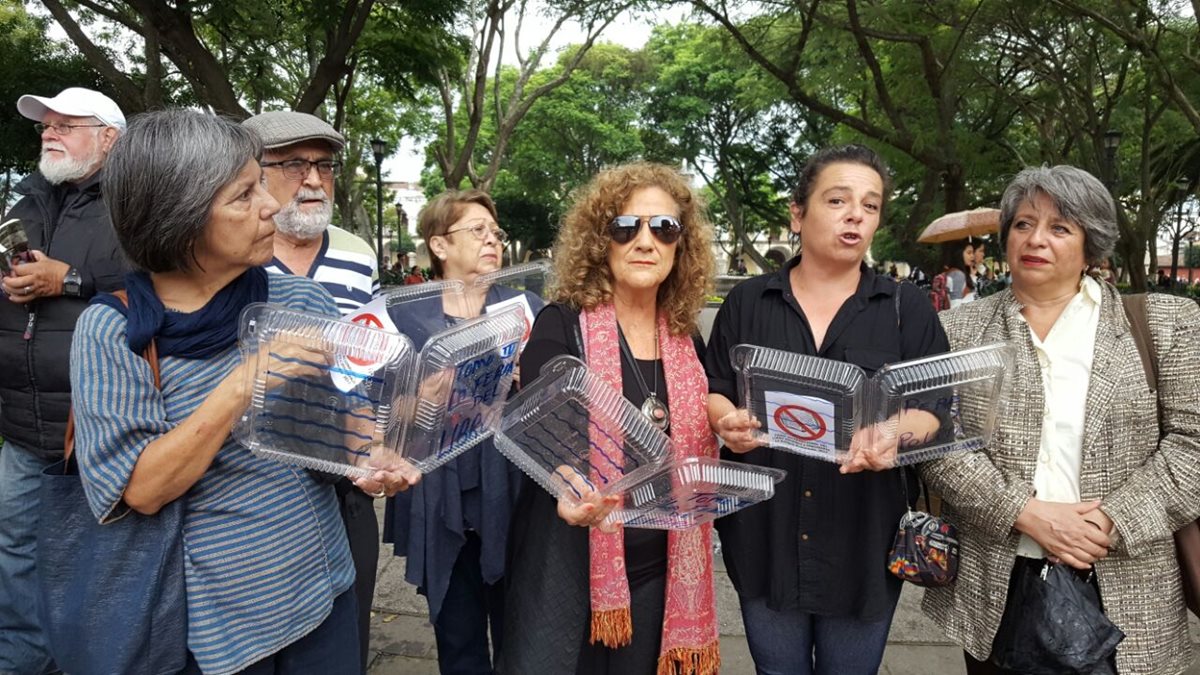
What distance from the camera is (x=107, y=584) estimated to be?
4.43 feet

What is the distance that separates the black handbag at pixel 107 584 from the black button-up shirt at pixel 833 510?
55.1 inches

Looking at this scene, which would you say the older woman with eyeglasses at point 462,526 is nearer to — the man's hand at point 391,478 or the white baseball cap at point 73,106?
the man's hand at point 391,478

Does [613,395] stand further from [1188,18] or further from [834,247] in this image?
[1188,18]

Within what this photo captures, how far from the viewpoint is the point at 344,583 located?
164 centimetres

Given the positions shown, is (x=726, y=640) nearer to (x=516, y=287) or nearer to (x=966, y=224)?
(x=516, y=287)

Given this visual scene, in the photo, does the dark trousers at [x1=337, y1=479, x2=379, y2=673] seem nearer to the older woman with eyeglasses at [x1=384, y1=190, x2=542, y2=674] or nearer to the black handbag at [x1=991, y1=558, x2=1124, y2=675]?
the older woman with eyeglasses at [x1=384, y1=190, x2=542, y2=674]

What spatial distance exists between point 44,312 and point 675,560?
89.5 inches

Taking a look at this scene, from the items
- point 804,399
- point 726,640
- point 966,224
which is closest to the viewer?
point 804,399

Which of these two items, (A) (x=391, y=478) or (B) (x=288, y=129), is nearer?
(A) (x=391, y=478)

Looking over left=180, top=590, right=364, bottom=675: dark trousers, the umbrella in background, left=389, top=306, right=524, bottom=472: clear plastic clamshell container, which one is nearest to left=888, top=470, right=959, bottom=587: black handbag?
left=389, top=306, right=524, bottom=472: clear plastic clamshell container

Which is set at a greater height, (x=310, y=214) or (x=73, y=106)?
(x=73, y=106)

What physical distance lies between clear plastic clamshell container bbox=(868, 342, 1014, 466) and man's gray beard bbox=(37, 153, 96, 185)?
9.08 feet

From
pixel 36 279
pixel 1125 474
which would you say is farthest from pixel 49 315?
pixel 1125 474

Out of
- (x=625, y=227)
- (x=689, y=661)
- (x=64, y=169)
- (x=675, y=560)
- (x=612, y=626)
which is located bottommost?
(x=689, y=661)
